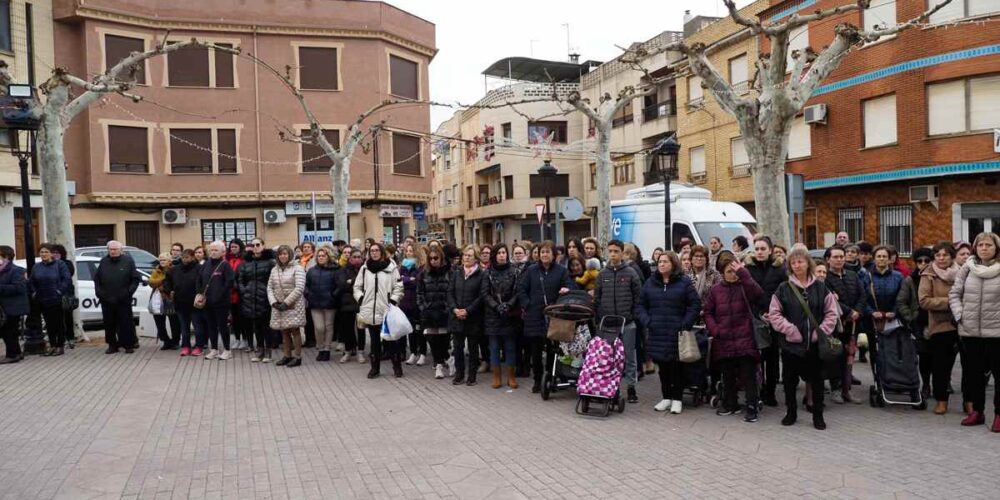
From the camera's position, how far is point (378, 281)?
10.2 meters

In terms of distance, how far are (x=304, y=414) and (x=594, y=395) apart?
3.14 m

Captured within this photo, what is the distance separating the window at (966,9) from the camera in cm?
1925

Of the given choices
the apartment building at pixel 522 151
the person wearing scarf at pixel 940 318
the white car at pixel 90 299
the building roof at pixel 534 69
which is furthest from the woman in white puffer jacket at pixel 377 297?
the building roof at pixel 534 69

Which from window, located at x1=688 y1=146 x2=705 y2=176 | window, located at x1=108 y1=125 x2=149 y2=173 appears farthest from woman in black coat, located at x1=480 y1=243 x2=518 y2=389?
window, located at x1=688 y1=146 x2=705 y2=176

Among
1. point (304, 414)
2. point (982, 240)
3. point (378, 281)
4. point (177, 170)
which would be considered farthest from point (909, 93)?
point (177, 170)

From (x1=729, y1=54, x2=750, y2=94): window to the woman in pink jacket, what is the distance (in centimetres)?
2239

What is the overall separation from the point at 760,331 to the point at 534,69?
3924 cm

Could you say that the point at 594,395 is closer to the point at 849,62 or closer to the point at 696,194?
the point at 696,194

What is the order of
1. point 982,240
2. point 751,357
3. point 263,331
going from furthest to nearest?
point 263,331, point 751,357, point 982,240

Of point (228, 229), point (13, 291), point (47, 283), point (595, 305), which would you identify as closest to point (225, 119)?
point (228, 229)

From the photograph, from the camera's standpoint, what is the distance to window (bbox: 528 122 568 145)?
43438 millimetres

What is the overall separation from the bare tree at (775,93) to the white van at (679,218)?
3.21 metres

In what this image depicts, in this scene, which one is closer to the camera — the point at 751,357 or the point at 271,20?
the point at 751,357

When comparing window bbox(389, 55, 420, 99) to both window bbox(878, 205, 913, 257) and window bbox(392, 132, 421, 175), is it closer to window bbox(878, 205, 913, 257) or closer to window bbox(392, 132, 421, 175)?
window bbox(392, 132, 421, 175)
